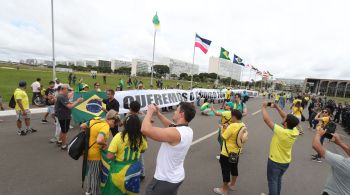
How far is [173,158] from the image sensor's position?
236cm

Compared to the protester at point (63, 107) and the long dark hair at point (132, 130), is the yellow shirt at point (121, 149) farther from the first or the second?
the protester at point (63, 107)

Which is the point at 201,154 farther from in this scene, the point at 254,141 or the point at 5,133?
the point at 5,133

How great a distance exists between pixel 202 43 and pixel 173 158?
67.3ft

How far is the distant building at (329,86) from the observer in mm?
93125

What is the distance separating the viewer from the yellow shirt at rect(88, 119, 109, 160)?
3258mm

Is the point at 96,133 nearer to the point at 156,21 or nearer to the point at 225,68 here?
the point at 156,21

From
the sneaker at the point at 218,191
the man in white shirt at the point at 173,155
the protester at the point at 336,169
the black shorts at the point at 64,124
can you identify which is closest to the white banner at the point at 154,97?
the black shorts at the point at 64,124

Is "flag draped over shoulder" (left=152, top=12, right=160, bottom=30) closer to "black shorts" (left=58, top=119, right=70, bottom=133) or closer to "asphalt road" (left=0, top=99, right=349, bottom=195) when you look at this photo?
"asphalt road" (left=0, top=99, right=349, bottom=195)

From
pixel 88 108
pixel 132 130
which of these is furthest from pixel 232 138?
pixel 88 108

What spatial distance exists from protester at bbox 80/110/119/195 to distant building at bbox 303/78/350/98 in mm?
106151

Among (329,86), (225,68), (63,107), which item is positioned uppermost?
(225,68)

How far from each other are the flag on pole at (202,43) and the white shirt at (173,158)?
19.9 m

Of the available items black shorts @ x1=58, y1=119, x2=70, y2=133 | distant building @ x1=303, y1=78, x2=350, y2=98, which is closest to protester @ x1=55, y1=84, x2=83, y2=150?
black shorts @ x1=58, y1=119, x2=70, y2=133

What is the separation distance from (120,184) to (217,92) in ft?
75.7
